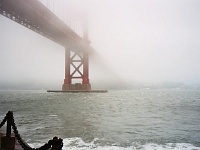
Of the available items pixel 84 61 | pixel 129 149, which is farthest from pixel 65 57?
pixel 129 149

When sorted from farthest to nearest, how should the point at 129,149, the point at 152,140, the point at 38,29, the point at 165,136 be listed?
the point at 38,29 < the point at 165,136 < the point at 152,140 < the point at 129,149

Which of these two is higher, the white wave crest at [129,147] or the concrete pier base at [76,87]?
the concrete pier base at [76,87]

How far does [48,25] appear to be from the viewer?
34.2m

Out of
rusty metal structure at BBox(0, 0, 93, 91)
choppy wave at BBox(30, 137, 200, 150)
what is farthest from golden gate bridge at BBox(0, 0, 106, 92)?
choppy wave at BBox(30, 137, 200, 150)

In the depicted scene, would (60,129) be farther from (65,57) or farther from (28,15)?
(65,57)

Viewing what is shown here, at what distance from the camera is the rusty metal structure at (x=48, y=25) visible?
27.1 meters

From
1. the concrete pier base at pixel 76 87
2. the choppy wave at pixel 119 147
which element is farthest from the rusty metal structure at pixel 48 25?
the choppy wave at pixel 119 147

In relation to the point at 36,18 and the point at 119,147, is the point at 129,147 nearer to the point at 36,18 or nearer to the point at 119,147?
the point at 119,147

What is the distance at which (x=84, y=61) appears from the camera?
2064 inches

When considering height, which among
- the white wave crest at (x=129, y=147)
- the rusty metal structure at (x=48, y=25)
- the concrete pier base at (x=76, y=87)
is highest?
the rusty metal structure at (x=48, y=25)

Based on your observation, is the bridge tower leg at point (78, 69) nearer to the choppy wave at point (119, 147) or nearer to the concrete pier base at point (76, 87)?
the concrete pier base at point (76, 87)

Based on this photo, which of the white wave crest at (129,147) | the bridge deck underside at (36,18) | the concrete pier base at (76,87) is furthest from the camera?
the concrete pier base at (76,87)

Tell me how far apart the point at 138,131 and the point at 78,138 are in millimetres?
2933

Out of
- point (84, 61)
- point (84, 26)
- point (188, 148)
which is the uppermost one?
point (84, 26)
